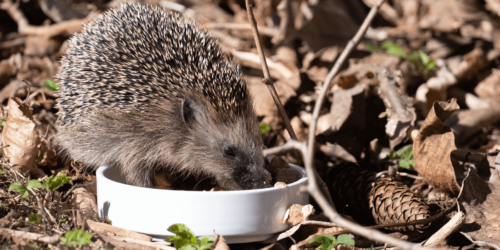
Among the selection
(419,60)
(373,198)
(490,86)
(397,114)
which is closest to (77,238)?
(373,198)

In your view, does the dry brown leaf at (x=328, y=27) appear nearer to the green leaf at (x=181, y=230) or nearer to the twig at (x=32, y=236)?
the green leaf at (x=181, y=230)

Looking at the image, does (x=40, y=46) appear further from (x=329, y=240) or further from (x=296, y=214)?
(x=329, y=240)

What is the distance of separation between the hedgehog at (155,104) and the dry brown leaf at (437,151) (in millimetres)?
1357

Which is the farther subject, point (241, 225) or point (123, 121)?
point (123, 121)

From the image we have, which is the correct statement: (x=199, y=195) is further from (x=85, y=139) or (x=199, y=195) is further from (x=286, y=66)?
(x=286, y=66)

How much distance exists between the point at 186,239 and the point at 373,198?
1498mm

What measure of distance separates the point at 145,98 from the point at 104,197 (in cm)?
84

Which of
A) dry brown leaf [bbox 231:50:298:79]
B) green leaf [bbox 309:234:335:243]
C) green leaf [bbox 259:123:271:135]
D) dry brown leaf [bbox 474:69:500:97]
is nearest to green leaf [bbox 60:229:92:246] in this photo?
green leaf [bbox 309:234:335:243]

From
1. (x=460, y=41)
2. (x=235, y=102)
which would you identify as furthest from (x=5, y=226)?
(x=460, y=41)

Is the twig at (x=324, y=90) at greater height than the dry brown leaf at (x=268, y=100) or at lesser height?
greater

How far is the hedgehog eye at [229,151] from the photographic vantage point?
3.68 meters

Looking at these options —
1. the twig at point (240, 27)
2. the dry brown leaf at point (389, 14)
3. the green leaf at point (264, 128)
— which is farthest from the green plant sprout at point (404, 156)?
the dry brown leaf at point (389, 14)

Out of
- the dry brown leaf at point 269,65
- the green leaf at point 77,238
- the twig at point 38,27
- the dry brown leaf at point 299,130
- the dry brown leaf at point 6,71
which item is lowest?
the dry brown leaf at point 299,130

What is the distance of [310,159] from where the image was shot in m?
2.32
